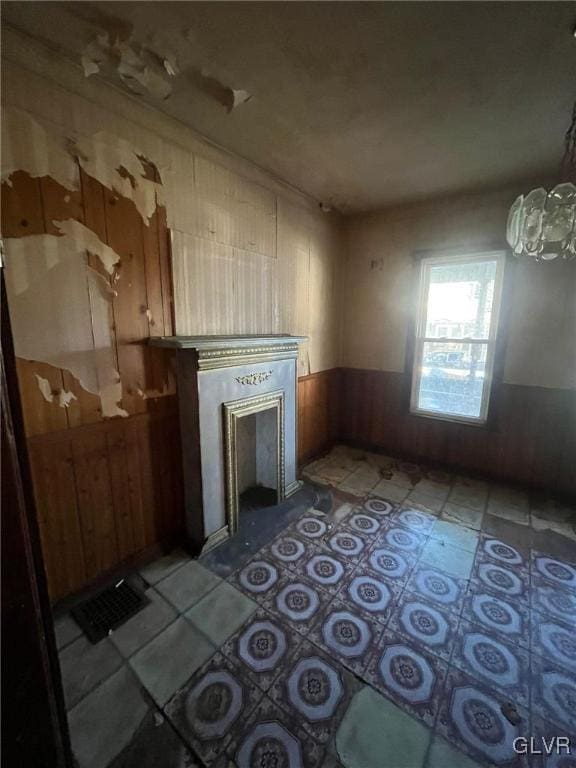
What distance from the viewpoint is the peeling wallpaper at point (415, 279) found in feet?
8.54

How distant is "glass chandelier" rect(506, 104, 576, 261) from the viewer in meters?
1.49

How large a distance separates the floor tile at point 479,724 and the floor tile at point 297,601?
62 centimetres

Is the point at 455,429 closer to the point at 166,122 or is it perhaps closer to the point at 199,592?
the point at 199,592

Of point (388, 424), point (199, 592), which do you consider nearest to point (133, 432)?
point (199, 592)

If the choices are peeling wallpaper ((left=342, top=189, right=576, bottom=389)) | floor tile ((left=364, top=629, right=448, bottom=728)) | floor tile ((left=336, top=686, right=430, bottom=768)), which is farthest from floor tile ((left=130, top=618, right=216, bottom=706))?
peeling wallpaper ((left=342, top=189, right=576, bottom=389))

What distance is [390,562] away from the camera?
199 cm

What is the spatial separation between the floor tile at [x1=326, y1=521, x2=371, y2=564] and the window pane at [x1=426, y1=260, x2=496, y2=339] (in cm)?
213

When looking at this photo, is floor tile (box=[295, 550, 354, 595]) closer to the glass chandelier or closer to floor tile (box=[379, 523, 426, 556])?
floor tile (box=[379, 523, 426, 556])

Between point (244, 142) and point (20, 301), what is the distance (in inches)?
65.9

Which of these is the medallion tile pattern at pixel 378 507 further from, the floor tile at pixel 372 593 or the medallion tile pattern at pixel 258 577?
the medallion tile pattern at pixel 258 577

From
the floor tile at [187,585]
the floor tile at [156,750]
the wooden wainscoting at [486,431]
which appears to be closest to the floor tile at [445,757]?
the floor tile at [156,750]

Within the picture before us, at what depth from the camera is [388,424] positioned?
11.6 ft

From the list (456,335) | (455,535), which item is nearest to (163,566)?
(455,535)

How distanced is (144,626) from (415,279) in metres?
3.45
